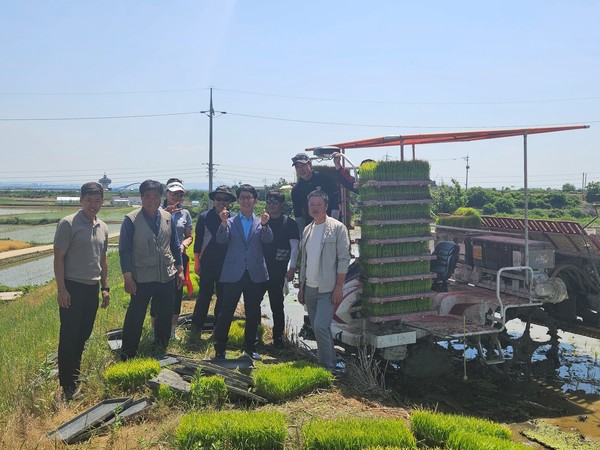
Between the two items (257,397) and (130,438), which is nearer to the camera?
(130,438)

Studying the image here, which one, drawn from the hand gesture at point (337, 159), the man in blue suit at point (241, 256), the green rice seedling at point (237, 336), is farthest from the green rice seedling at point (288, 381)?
the hand gesture at point (337, 159)

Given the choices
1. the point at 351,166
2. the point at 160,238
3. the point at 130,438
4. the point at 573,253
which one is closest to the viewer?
the point at 130,438

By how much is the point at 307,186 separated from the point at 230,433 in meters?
3.75

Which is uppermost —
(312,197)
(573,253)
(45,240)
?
(312,197)

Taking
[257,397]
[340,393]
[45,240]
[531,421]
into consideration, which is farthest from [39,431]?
[45,240]

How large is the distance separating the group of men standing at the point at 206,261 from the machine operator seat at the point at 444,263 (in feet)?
5.48

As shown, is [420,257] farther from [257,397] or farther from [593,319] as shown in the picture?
[593,319]

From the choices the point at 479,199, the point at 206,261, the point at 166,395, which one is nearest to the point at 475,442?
Answer: the point at 166,395

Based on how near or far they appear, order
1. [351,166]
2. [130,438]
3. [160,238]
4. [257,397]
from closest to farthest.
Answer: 1. [130,438]
2. [257,397]
3. [160,238]
4. [351,166]

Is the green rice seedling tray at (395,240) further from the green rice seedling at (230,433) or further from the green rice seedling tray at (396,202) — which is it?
the green rice seedling at (230,433)

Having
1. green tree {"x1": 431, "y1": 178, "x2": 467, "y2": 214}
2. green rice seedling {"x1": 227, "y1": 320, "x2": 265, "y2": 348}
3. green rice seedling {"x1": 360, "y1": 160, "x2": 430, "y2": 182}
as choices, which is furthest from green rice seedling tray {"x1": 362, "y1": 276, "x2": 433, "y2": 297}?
green tree {"x1": 431, "y1": 178, "x2": 467, "y2": 214}

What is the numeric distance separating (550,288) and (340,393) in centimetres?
351

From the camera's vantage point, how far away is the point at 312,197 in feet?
18.5

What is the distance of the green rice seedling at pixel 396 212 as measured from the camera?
6.15 meters
